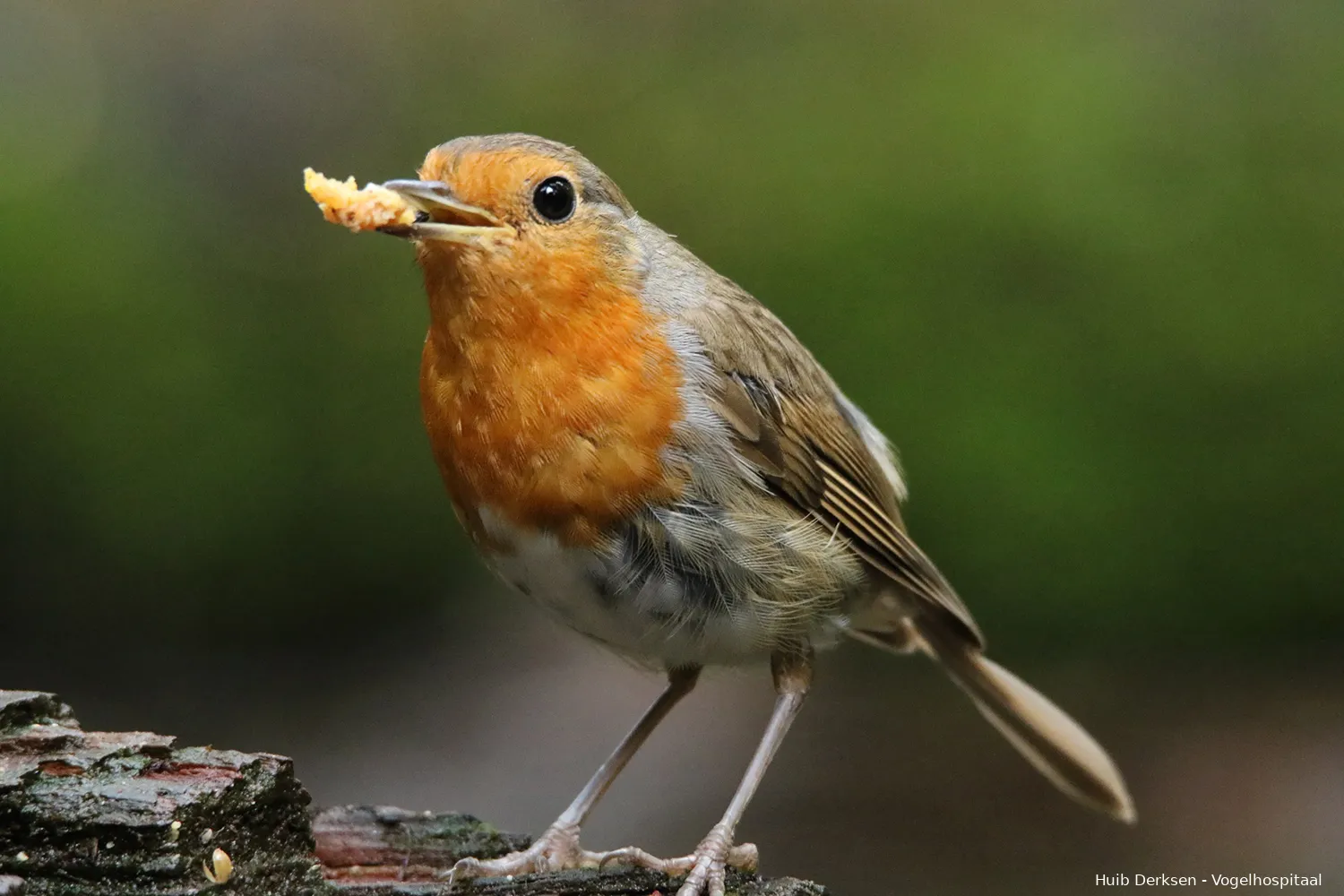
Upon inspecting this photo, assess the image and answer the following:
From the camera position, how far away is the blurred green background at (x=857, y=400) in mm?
4605

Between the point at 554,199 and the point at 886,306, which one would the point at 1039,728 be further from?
the point at 554,199

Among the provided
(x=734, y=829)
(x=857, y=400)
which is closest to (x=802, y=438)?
(x=734, y=829)

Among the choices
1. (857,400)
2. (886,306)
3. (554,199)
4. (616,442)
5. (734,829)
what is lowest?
(734,829)

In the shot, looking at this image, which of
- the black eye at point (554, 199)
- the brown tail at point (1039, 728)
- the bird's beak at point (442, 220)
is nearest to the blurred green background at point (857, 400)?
the brown tail at point (1039, 728)

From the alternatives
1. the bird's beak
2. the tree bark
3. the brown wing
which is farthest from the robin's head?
the tree bark

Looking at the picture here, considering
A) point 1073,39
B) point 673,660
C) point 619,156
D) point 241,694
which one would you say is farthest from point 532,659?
point 1073,39

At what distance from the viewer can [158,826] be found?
2129 millimetres

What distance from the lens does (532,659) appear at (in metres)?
5.46

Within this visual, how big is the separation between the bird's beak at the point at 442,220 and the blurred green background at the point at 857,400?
2.10m

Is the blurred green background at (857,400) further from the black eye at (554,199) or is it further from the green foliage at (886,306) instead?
the black eye at (554,199)

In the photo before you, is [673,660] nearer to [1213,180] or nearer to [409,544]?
[409,544]

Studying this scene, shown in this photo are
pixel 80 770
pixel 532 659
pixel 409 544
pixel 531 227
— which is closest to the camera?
pixel 80 770

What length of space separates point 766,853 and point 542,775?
891 millimetres

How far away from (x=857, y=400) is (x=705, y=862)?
7.16 feet
